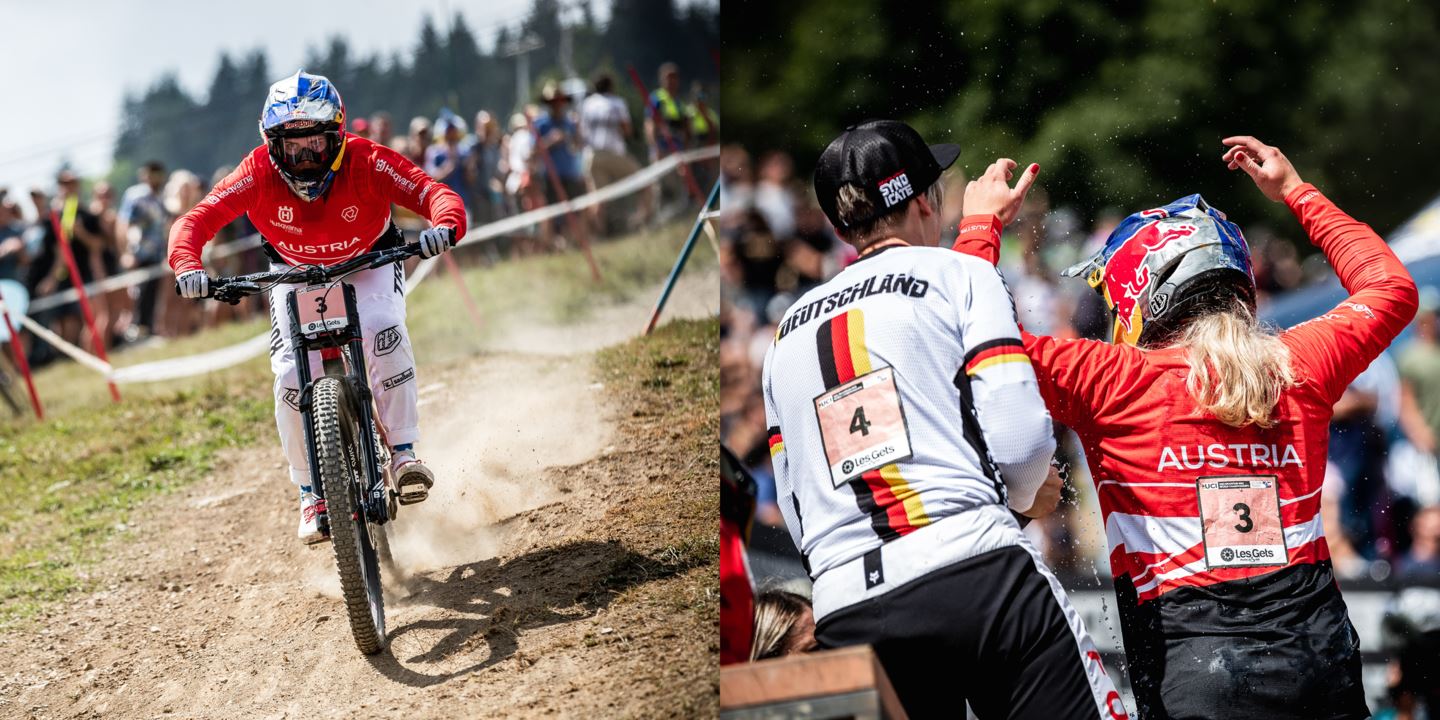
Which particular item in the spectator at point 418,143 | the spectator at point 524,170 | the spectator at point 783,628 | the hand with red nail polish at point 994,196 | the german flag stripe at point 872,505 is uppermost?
the spectator at point 418,143

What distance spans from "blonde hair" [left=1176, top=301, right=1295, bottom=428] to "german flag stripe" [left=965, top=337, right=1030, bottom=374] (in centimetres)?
66

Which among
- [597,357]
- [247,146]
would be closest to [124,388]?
[247,146]

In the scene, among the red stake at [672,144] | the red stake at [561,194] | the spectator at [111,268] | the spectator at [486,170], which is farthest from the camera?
the spectator at [486,170]

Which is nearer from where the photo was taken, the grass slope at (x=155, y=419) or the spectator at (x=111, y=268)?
the grass slope at (x=155, y=419)

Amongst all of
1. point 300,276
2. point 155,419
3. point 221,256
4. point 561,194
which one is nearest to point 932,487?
point 300,276

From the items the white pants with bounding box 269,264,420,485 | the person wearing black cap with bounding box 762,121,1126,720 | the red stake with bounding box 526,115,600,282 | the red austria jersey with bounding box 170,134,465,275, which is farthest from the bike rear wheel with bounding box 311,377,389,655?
the red stake with bounding box 526,115,600,282

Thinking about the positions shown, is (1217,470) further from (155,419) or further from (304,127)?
(155,419)

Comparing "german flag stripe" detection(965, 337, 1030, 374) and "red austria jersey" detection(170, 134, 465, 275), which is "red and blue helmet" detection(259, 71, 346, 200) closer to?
"red austria jersey" detection(170, 134, 465, 275)

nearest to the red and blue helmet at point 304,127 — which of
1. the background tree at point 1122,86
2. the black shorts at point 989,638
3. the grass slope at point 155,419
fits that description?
the grass slope at point 155,419

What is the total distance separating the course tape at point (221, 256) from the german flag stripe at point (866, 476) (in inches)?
276

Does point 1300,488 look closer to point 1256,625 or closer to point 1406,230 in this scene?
point 1256,625

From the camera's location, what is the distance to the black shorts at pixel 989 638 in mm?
2549

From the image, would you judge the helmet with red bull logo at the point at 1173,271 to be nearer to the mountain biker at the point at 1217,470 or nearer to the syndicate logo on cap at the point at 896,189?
the mountain biker at the point at 1217,470

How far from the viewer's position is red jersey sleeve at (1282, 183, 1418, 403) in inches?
122
